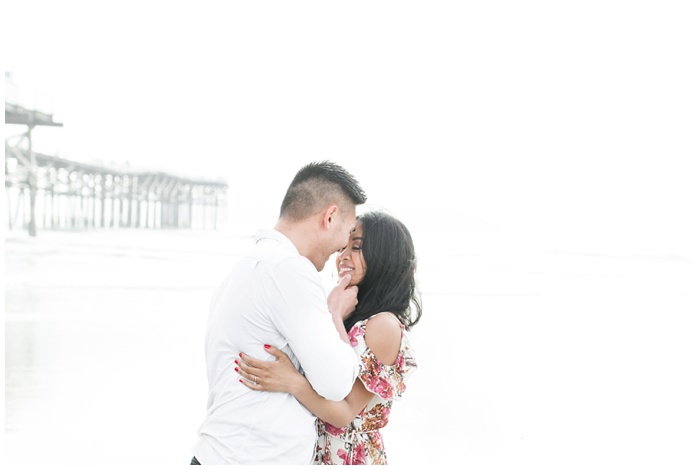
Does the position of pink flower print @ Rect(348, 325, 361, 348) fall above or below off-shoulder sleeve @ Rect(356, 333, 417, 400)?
above

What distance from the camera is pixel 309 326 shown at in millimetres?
1398

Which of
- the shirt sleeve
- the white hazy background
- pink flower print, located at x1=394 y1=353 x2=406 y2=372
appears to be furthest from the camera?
the white hazy background

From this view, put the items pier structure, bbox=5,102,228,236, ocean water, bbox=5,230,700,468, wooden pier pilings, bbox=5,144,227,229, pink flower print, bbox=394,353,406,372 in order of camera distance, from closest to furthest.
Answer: pink flower print, bbox=394,353,406,372, ocean water, bbox=5,230,700,468, pier structure, bbox=5,102,228,236, wooden pier pilings, bbox=5,144,227,229

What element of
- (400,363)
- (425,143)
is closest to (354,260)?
(400,363)

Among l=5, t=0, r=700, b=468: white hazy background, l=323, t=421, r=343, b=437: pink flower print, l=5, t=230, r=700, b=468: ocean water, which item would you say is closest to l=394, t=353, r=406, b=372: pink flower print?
l=323, t=421, r=343, b=437: pink flower print

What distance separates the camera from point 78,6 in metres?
18.9

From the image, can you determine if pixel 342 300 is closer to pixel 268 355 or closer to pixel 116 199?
pixel 268 355

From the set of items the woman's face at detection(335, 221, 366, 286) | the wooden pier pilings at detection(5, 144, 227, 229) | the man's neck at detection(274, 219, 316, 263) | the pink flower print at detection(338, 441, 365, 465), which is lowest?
the wooden pier pilings at detection(5, 144, 227, 229)

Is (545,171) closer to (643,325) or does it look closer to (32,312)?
(643,325)

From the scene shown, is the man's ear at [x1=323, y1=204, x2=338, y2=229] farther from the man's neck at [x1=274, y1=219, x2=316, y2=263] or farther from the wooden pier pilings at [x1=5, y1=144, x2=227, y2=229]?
the wooden pier pilings at [x1=5, y1=144, x2=227, y2=229]

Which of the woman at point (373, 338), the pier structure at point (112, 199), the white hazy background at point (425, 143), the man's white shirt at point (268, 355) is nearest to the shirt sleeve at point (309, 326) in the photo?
the man's white shirt at point (268, 355)

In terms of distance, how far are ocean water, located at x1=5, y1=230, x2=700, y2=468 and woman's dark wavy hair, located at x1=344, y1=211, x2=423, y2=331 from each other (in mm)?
2095

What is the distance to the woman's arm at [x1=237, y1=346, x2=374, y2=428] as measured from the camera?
143 centimetres

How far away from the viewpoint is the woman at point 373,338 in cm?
163
